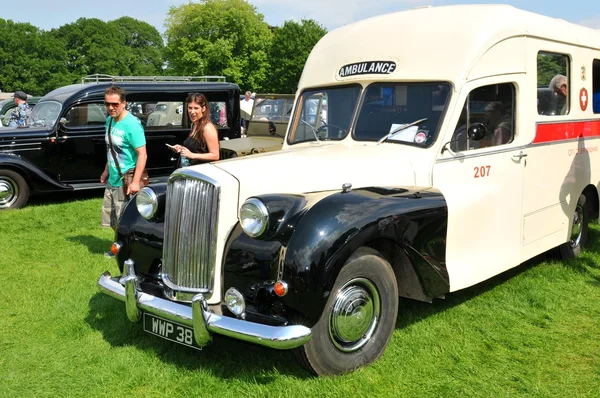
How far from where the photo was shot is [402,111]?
4820 millimetres

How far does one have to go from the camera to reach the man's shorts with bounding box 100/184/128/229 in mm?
6141

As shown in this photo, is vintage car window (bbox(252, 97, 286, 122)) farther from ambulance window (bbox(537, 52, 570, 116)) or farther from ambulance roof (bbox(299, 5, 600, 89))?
ambulance window (bbox(537, 52, 570, 116))

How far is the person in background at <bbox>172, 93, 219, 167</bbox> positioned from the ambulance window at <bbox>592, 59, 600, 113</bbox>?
412 centimetres

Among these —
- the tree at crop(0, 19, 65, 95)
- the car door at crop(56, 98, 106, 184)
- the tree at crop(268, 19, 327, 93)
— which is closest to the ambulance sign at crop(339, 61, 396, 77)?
the car door at crop(56, 98, 106, 184)

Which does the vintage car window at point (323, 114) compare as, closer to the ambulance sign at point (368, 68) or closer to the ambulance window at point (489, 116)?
the ambulance sign at point (368, 68)

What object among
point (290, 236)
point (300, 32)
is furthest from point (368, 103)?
point (300, 32)

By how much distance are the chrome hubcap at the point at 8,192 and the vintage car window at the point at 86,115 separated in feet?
4.49

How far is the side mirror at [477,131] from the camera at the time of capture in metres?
4.49

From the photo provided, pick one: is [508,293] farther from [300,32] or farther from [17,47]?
[17,47]

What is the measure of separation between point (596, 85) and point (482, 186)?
2757 millimetres

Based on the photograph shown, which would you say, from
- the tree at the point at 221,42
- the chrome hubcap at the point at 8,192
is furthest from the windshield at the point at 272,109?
the tree at the point at 221,42

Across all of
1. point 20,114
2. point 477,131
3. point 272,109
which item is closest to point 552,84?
point 477,131

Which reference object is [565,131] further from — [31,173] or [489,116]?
[31,173]

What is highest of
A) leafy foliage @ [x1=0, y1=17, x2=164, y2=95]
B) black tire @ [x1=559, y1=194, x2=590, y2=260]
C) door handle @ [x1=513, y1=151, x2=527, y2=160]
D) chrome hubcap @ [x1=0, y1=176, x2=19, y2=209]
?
leafy foliage @ [x1=0, y1=17, x2=164, y2=95]
